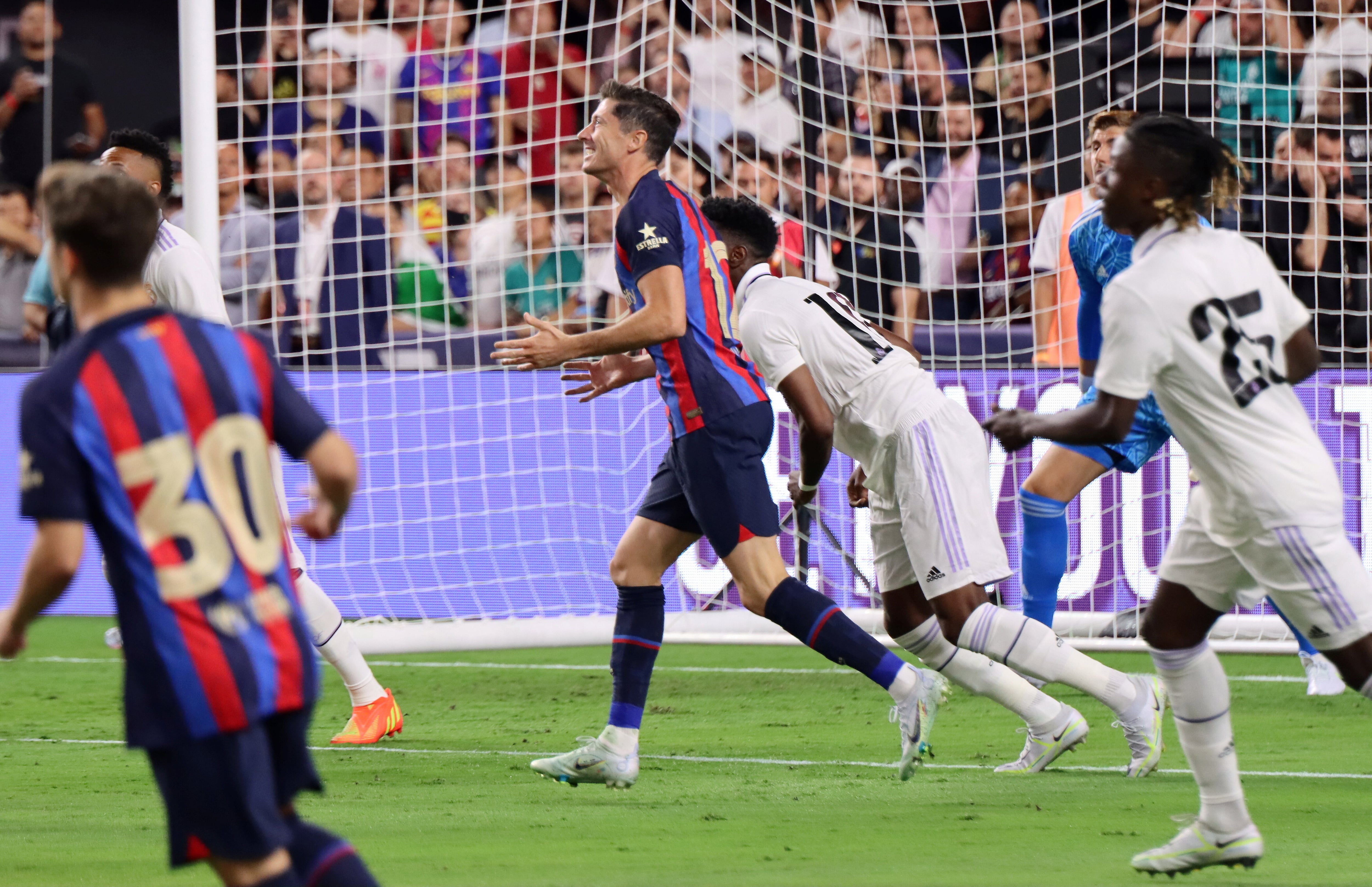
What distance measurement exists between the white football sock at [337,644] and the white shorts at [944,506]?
6.38 feet

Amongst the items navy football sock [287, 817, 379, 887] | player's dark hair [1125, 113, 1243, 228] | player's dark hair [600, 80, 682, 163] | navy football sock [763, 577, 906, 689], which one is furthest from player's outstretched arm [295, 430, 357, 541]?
player's dark hair [600, 80, 682, 163]

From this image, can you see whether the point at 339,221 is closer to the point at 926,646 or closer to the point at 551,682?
the point at 551,682

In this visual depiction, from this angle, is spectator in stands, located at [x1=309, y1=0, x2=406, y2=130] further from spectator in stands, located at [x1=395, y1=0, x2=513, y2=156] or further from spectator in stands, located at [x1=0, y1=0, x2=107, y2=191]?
spectator in stands, located at [x1=0, y1=0, x2=107, y2=191]

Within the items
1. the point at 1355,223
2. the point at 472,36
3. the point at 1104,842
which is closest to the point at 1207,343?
the point at 1104,842

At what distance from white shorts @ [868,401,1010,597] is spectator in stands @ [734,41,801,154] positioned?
165 inches

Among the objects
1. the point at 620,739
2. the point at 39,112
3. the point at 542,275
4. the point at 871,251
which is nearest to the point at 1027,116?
the point at 871,251

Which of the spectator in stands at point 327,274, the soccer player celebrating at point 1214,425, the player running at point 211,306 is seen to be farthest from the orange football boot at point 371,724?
the spectator in stands at point 327,274

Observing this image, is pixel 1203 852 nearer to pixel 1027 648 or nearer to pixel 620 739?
pixel 1027 648

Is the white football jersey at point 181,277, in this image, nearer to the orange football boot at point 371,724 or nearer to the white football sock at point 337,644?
the white football sock at point 337,644

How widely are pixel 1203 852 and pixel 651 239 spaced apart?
7.62 feet

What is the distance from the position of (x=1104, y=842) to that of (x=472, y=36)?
6476mm

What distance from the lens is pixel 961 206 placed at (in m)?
9.30

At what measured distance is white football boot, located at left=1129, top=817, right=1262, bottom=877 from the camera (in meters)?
3.90

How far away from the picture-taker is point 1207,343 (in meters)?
3.70
